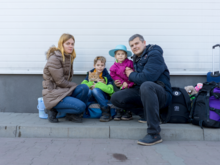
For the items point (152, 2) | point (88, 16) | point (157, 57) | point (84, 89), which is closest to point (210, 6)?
point (152, 2)

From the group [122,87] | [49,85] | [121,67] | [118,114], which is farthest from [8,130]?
[121,67]

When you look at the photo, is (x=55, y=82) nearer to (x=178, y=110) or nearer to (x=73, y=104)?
(x=73, y=104)

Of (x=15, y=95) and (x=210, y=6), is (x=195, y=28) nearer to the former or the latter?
(x=210, y=6)

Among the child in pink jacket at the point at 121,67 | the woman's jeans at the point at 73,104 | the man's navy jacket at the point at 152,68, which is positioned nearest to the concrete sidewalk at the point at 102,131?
the woman's jeans at the point at 73,104

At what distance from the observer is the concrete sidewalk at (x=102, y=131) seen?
3.23 meters

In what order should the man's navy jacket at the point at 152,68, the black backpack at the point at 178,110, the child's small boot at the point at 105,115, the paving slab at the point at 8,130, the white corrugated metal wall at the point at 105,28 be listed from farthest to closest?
the white corrugated metal wall at the point at 105,28, the child's small boot at the point at 105,115, the black backpack at the point at 178,110, the paving slab at the point at 8,130, the man's navy jacket at the point at 152,68

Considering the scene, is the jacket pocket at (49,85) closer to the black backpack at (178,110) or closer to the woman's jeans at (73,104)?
the woman's jeans at (73,104)

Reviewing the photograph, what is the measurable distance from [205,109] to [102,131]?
175 centimetres

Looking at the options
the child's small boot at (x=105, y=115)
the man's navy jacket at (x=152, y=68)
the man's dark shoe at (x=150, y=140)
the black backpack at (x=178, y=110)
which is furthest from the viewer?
the child's small boot at (x=105, y=115)

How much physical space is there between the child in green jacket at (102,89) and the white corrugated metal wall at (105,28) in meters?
0.52

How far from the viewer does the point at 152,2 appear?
14.7 feet

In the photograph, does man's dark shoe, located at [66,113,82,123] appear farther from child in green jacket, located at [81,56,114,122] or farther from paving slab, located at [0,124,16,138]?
paving slab, located at [0,124,16,138]

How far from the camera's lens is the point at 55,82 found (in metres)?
3.53

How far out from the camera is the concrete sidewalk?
3.23 metres
